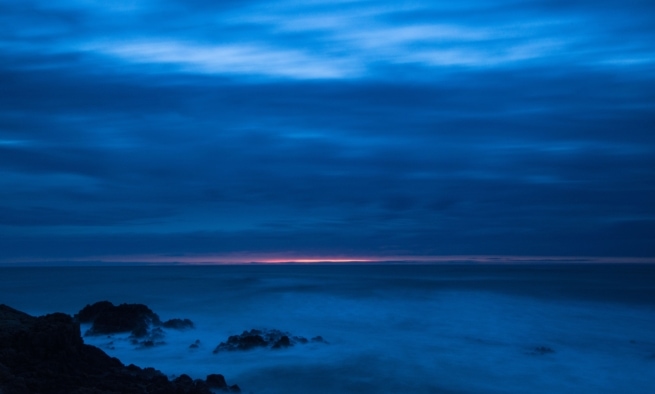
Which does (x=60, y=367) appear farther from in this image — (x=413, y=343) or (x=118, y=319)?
(x=413, y=343)

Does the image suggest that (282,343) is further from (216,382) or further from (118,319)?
(118,319)

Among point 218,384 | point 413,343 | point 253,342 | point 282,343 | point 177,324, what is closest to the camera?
point 218,384

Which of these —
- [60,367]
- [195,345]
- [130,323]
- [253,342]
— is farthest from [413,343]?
[60,367]

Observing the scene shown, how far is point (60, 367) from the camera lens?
9.42 m

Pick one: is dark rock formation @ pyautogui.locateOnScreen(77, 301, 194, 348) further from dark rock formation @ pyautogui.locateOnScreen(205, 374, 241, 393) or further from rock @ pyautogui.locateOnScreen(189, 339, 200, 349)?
dark rock formation @ pyautogui.locateOnScreen(205, 374, 241, 393)

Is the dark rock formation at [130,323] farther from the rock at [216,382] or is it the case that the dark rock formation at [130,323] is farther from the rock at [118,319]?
the rock at [216,382]

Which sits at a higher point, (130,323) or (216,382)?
(130,323)

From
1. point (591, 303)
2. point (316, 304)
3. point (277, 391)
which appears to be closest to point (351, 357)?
point (277, 391)

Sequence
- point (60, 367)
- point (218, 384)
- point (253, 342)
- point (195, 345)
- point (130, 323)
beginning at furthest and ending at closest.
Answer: point (130, 323)
point (195, 345)
point (253, 342)
point (218, 384)
point (60, 367)

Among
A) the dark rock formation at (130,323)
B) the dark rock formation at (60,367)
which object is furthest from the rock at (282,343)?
the dark rock formation at (60,367)

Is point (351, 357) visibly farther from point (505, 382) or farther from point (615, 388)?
point (615, 388)

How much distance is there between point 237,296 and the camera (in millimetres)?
33250

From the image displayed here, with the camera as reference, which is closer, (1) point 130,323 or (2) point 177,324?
(1) point 130,323

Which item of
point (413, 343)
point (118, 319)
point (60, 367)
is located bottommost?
point (413, 343)
